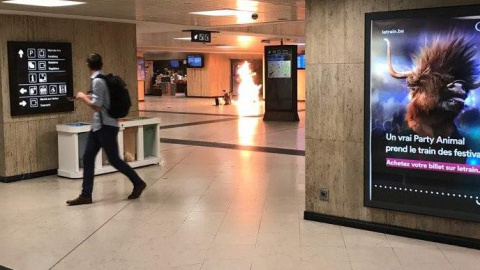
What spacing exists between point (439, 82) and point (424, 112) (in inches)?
11.5

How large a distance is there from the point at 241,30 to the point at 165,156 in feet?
12.7

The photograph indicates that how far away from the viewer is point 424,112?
4859mm

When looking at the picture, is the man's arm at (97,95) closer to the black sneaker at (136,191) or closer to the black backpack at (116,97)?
the black backpack at (116,97)

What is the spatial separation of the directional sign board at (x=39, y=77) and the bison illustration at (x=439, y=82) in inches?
214

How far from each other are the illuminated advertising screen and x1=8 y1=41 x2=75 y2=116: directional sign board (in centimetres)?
525

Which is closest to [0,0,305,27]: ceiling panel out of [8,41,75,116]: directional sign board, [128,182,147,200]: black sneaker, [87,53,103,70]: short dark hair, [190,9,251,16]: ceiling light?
[190,9,251,16]: ceiling light

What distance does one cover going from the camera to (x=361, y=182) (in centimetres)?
534

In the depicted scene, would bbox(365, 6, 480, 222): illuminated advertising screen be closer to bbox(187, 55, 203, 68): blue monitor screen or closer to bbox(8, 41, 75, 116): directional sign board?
bbox(8, 41, 75, 116): directional sign board

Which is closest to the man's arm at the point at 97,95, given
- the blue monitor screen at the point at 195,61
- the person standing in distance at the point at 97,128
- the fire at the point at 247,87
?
the person standing in distance at the point at 97,128

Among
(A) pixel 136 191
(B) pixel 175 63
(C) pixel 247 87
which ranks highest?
(B) pixel 175 63

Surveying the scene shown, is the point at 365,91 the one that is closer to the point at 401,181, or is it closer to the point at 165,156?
the point at 401,181

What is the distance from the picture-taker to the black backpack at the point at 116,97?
6.50 metres

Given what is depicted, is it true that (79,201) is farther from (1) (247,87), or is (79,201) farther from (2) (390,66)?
(1) (247,87)

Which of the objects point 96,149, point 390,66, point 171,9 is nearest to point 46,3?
point 171,9
